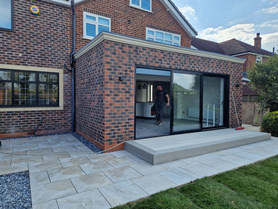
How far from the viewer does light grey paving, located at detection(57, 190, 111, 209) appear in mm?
2320

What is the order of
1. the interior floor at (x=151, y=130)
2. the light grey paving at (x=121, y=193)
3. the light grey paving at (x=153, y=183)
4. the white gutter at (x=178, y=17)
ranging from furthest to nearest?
the white gutter at (x=178, y=17)
the interior floor at (x=151, y=130)
the light grey paving at (x=153, y=183)
the light grey paving at (x=121, y=193)

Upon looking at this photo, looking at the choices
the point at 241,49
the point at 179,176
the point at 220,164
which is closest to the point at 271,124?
the point at 220,164

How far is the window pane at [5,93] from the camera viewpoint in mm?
6129

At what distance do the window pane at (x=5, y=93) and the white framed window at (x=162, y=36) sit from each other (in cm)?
667

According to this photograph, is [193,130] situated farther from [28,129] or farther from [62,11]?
[62,11]

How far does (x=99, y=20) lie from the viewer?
26.6 feet

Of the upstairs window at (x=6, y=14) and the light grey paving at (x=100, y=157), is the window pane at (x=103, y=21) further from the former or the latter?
the light grey paving at (x=100, y=157)

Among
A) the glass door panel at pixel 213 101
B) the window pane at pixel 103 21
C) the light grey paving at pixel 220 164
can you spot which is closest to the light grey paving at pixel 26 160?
the light grey paving at pixel 220 164

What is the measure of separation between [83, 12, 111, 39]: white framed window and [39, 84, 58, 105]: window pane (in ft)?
8.42

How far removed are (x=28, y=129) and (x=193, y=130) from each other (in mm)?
5869

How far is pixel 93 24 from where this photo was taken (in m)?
7.89

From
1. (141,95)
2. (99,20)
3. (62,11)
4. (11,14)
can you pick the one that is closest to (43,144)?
(11,14)

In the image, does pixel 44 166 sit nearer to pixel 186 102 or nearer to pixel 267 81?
pixel 186 102

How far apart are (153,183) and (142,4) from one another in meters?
9.23
